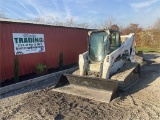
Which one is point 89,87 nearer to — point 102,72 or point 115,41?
point 102,72

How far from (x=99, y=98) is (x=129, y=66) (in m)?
2.57

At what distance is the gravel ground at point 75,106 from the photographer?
500 centimetres

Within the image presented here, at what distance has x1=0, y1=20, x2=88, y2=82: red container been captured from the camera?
8195 millimetres

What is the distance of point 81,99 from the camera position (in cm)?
620

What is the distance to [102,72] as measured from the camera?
6.86 m

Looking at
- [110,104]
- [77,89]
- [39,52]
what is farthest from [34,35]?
[110,104]

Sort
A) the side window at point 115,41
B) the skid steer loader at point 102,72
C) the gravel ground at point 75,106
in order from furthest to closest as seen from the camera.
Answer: the side window at point 115,41 → the skid steer loader at point 102,72 → the gravel ground at point 75,106

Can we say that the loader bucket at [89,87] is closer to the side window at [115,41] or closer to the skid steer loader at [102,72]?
the skid steer loader at [102,72]

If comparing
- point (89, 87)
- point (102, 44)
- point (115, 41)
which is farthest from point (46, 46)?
point (89, 87)

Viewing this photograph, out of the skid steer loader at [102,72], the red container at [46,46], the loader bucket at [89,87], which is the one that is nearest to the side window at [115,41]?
the skid steer loader at [102,72]

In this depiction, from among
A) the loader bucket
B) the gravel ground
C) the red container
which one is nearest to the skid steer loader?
the loader bucket

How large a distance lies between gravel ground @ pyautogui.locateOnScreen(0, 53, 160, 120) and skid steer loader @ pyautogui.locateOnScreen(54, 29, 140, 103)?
0.32 m

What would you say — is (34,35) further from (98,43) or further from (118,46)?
(118,46)

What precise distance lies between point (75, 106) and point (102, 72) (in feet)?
5.89
